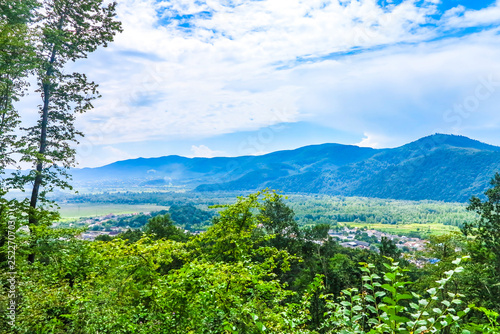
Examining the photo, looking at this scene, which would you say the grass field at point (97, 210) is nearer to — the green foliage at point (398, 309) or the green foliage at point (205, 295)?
the green foliage at point (205, 295)

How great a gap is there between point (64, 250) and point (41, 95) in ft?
31.9

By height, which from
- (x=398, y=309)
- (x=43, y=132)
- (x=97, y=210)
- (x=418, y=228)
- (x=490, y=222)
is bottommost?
(x=418, y=228)

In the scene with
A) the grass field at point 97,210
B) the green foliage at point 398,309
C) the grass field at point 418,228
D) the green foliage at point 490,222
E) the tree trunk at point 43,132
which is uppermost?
the tree trunk at point 43,132

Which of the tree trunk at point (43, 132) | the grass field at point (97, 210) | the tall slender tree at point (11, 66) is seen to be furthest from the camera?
the grass field at point (97, 210)

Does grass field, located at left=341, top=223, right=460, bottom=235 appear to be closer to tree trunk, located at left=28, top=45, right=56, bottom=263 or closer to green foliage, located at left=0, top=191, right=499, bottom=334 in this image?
green foliage, located at left=0, top=191, right=499, bottom=334

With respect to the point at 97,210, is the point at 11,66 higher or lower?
higher

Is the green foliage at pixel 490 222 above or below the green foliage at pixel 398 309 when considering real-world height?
below

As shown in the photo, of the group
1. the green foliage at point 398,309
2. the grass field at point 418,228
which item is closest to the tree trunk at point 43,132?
the green foliage at point 398,309

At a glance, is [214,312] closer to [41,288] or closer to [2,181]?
[41,288]

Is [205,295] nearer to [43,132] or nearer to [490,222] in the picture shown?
[43,132]

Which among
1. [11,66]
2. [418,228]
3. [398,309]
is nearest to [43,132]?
[11,66]

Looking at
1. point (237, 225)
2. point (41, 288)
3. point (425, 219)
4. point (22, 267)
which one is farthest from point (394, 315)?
point (425, 219)

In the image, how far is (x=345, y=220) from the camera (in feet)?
506

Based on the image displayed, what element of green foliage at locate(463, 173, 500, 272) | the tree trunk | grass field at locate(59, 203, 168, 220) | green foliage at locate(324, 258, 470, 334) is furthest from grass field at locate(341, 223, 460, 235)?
green foliage at locate(324, 258, 470, 334)
